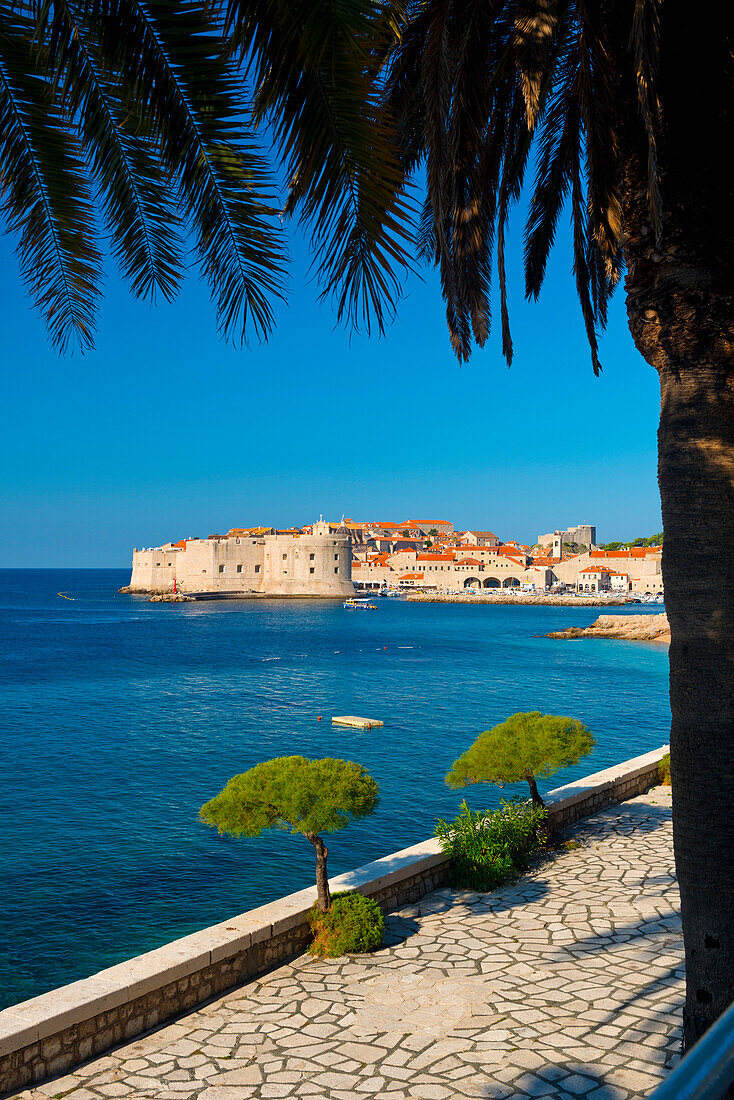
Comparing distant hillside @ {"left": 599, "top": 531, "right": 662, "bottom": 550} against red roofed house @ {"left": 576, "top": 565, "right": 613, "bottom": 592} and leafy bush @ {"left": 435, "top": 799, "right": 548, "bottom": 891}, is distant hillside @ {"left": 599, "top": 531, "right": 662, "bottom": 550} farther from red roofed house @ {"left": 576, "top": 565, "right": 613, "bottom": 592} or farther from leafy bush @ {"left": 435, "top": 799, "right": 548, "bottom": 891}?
leafy bush @ {"left": 435, "top": 799, "right": 548, "bottom": 891}

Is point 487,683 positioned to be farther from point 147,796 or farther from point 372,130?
point 372,130

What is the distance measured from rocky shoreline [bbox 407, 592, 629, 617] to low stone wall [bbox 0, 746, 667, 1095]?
97.5 meters

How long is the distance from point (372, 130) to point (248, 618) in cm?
7983

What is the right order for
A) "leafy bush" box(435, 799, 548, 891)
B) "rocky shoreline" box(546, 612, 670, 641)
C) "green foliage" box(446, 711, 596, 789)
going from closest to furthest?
"leafy bush" box(435, 799, 548, 891) → "green foliage" box(446, 711, 596, 789) → "rocky shoreline" box(546, 612, 670, 641)

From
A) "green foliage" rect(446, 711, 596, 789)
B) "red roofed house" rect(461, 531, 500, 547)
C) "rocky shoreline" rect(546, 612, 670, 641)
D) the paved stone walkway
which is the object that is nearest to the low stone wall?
the paved stone walkway

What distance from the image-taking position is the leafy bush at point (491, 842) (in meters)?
8.70

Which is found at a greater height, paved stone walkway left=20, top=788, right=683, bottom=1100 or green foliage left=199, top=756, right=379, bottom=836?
green foliage left=199, top=756, right=379, bottom=836

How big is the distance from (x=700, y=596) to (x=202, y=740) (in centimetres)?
2487

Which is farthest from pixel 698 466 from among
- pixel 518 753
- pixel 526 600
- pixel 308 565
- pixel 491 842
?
pixel 526 600

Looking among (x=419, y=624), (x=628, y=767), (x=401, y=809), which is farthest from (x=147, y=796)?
(x=419, y=624)

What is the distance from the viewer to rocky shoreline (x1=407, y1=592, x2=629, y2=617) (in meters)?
102

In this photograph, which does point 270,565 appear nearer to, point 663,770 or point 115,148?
point 663,770

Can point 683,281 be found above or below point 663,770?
above

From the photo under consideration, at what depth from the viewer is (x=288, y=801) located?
7.86 metres
